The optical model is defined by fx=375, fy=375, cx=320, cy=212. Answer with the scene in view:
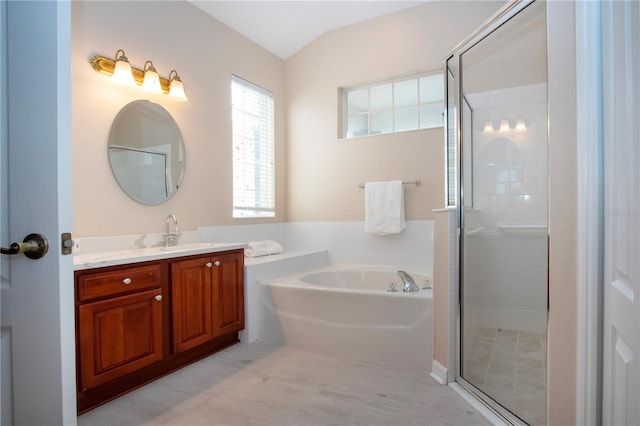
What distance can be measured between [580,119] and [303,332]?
82.8 inches

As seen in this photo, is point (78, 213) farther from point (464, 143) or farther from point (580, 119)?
point (580, 119)

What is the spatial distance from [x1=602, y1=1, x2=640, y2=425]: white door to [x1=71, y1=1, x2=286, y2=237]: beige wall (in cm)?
259

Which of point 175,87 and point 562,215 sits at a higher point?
point 175,87

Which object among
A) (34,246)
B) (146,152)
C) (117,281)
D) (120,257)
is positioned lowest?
(117,281)

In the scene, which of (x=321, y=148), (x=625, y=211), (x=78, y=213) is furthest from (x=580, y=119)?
(x=321, y=148)

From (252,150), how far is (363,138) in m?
1.13

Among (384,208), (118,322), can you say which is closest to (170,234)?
(118,322)

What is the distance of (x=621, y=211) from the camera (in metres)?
0.92

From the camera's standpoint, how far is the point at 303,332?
265 cm

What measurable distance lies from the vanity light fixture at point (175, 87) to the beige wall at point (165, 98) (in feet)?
0.25

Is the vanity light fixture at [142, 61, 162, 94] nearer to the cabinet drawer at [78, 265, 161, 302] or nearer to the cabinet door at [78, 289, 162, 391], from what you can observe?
the cabinet drawer at [78, 265, 161, 302]

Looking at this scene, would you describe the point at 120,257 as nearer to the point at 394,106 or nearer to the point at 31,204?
the point at 31,204

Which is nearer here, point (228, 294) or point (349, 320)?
point (349, 320)

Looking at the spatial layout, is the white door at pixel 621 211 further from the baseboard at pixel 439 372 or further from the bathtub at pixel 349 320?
the bathtub at pixel 349 320
